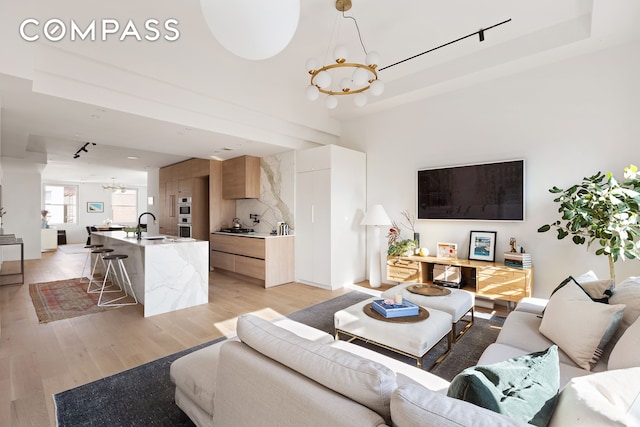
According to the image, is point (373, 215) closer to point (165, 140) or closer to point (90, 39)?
point (165, 140)

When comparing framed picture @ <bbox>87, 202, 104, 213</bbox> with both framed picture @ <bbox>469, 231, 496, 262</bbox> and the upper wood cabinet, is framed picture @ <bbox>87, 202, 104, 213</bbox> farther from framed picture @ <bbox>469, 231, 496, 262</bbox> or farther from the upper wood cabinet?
framed picture @ <bbox>469, 231, 496, 262</bbox>

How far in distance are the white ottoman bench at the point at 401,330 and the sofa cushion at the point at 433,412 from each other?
146 centimetres

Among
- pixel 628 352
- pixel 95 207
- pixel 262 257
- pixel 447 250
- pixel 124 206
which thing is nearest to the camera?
pixel 628 352

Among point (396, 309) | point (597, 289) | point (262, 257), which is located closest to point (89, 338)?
point (262, 257)

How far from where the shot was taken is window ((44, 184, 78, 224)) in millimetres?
11289

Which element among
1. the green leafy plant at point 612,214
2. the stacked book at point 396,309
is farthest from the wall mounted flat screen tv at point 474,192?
the stacked book at point 396,309

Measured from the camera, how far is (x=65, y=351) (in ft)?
8.87

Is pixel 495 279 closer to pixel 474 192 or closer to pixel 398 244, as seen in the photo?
pixel 474 192

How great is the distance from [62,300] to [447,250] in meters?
5.46

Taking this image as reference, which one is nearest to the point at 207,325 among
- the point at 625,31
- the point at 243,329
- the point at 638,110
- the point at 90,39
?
the point at 243,329

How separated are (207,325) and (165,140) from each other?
2.92 metres

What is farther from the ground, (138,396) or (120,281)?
(120,281)

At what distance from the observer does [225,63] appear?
3.90 meters

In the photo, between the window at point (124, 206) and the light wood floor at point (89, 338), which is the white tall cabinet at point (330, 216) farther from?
the window at point (124, 206)
